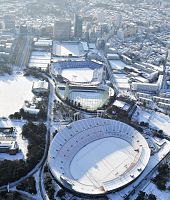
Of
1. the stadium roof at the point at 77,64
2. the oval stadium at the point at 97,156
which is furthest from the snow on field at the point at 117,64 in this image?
the oval stadium at the point at 97,156

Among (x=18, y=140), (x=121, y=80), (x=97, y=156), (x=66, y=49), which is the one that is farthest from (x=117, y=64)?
(x=18, y=140)

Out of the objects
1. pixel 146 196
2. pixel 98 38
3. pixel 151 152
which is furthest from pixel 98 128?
pixel 98 38

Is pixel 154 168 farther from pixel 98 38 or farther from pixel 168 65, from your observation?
pixel 98 38

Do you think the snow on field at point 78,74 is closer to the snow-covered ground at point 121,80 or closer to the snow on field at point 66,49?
the snow-covered ground at point 121,80

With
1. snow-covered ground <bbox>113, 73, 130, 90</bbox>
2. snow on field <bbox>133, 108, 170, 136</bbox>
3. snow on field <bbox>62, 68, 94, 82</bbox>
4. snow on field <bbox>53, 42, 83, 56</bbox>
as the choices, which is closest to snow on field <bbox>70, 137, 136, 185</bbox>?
snow on field <bbox>133, 108, 170, 136</bbox>

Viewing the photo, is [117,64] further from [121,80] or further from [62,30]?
[62,30]

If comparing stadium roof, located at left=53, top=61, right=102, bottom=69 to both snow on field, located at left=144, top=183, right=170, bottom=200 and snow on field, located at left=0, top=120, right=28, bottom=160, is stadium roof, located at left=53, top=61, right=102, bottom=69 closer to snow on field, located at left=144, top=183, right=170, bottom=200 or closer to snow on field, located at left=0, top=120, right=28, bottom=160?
snow on field, located at left=0, top=120, right=28, bottom=160
